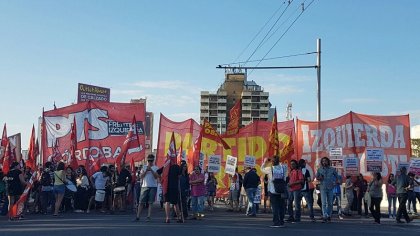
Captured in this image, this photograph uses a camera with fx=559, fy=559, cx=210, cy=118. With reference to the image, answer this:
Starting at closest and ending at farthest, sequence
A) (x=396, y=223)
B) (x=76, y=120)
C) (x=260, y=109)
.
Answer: (x=396, y=223), (x=76, y=120), (x=260, y=109)

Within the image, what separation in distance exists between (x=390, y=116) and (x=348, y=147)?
6.77 feet

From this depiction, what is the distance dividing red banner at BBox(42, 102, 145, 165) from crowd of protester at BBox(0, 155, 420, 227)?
100.0 inches

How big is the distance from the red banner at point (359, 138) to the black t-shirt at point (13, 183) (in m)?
11.2

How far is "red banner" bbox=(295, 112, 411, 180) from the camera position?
2145 centimetres

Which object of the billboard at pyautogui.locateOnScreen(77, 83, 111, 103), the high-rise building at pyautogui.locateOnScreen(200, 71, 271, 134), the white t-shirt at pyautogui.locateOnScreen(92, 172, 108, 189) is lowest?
the white t-shirt at pyautogui.locateOnScreen(92, 172, 108, 189)

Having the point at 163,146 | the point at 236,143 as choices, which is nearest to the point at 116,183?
the point at 163,146

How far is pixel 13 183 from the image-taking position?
54.5 ft

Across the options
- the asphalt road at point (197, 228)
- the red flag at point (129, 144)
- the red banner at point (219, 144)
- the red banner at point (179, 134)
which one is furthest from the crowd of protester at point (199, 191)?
the red banner at point (179, 134)

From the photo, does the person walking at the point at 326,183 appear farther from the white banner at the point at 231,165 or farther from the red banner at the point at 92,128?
the red banner at the point at 92,128

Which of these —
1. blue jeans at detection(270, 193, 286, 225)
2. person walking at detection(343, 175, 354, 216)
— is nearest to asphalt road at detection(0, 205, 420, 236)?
blue jeans at detection(270, 193, 286, 225)

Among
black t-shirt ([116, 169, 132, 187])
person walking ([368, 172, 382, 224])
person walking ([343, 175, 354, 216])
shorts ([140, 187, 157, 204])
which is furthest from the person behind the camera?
black t-shirt ([116, 169, 132, 187])

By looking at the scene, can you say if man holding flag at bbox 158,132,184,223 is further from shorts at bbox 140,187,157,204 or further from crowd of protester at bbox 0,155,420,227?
shorts at bbox 140,187,157,204

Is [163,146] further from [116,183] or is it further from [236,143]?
[116,183]

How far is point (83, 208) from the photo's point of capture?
20.7 m
